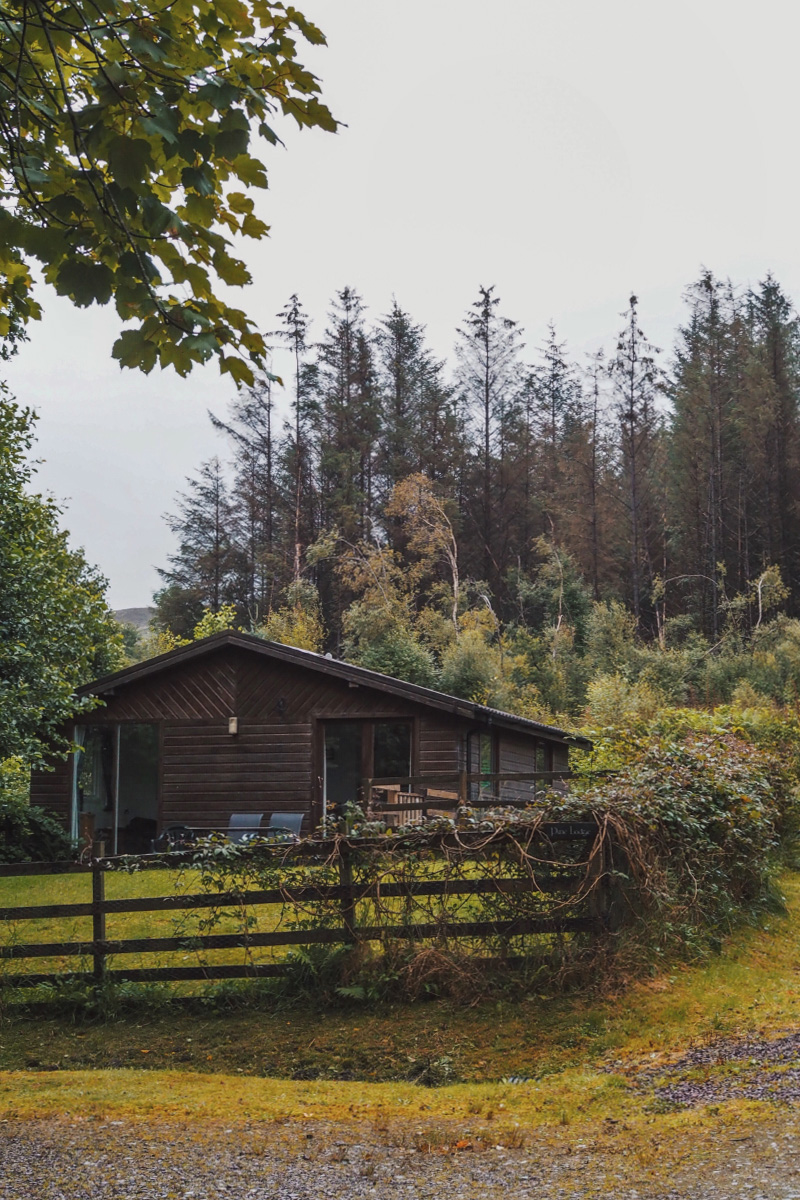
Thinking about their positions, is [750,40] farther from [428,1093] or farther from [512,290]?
[512,290]

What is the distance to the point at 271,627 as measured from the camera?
33531 millimetres

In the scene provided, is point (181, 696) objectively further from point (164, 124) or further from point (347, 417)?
point (347, 417)

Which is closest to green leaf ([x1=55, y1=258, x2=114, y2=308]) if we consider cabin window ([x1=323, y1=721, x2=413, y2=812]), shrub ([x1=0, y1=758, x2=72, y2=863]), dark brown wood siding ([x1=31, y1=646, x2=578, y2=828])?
shrub ([x1=0, y1=758, x2=72, y2=863])

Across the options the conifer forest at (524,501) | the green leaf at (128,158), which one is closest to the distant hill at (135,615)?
the conifer forest at (524,501)

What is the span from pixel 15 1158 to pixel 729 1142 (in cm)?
285

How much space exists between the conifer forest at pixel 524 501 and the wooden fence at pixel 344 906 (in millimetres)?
21115

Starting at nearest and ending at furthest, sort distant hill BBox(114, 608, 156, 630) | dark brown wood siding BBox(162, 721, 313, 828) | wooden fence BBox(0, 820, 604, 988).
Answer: wooden fence BBox(0, 820, 604, 988) → dark brown wood siding BBox(162, 721, 313, 828) → distant hill BBox(114, 608, 156, 630)

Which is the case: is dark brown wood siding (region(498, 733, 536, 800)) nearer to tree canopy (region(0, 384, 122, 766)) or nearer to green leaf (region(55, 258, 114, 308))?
tree canopy (region(0, 384, 122, 766))

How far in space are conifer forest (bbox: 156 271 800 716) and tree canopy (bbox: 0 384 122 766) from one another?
14431 mm

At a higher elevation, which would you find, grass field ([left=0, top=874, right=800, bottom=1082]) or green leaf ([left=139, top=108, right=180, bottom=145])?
green leaf ([left=139, top=108, right=180, bottom=145])

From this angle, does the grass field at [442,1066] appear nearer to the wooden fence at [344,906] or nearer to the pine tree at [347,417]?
the wooden fence at [344,906]

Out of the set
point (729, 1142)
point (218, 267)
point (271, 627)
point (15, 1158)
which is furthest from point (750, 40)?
point (271, 627)

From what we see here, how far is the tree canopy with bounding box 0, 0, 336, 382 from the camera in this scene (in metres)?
3.23

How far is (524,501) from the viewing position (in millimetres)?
44562
